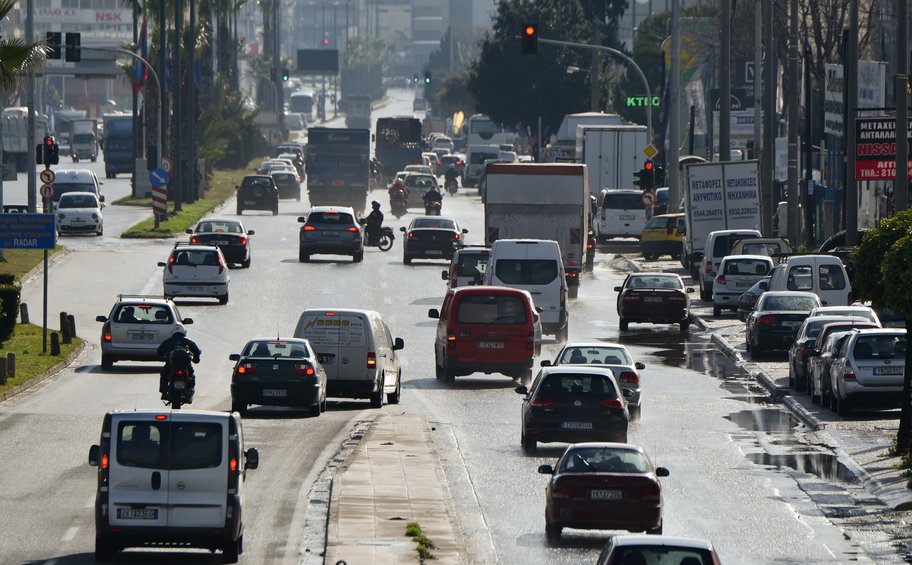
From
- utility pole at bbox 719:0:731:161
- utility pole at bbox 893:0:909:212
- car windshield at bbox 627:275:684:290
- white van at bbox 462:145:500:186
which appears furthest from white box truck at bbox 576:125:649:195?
utility pole at bbox 893:0:909:212

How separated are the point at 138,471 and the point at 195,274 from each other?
31785 mm

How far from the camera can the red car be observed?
806 inches

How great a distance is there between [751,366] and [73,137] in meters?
107

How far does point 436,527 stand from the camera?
21.1m

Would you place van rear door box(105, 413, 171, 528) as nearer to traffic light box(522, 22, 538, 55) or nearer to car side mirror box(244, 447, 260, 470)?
car side mirror box(244, 447, 260, 470)

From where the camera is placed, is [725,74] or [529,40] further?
[725,74]

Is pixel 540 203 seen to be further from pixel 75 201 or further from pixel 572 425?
pixel 75 201

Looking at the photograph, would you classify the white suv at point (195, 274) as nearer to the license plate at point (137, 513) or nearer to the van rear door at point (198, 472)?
the van rear door at point (198, 472)

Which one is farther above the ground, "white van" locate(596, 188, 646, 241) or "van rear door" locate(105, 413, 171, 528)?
"white van" locate(596, 188, 646, 241)

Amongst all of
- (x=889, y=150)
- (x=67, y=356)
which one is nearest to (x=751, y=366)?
(x=889, y=150)

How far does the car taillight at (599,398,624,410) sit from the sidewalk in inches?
99.8

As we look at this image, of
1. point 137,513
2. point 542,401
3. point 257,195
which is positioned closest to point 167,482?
point 137,513

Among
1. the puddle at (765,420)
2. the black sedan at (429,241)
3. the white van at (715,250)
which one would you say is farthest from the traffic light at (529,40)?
the puddle at (765,420)

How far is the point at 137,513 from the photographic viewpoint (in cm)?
1870
